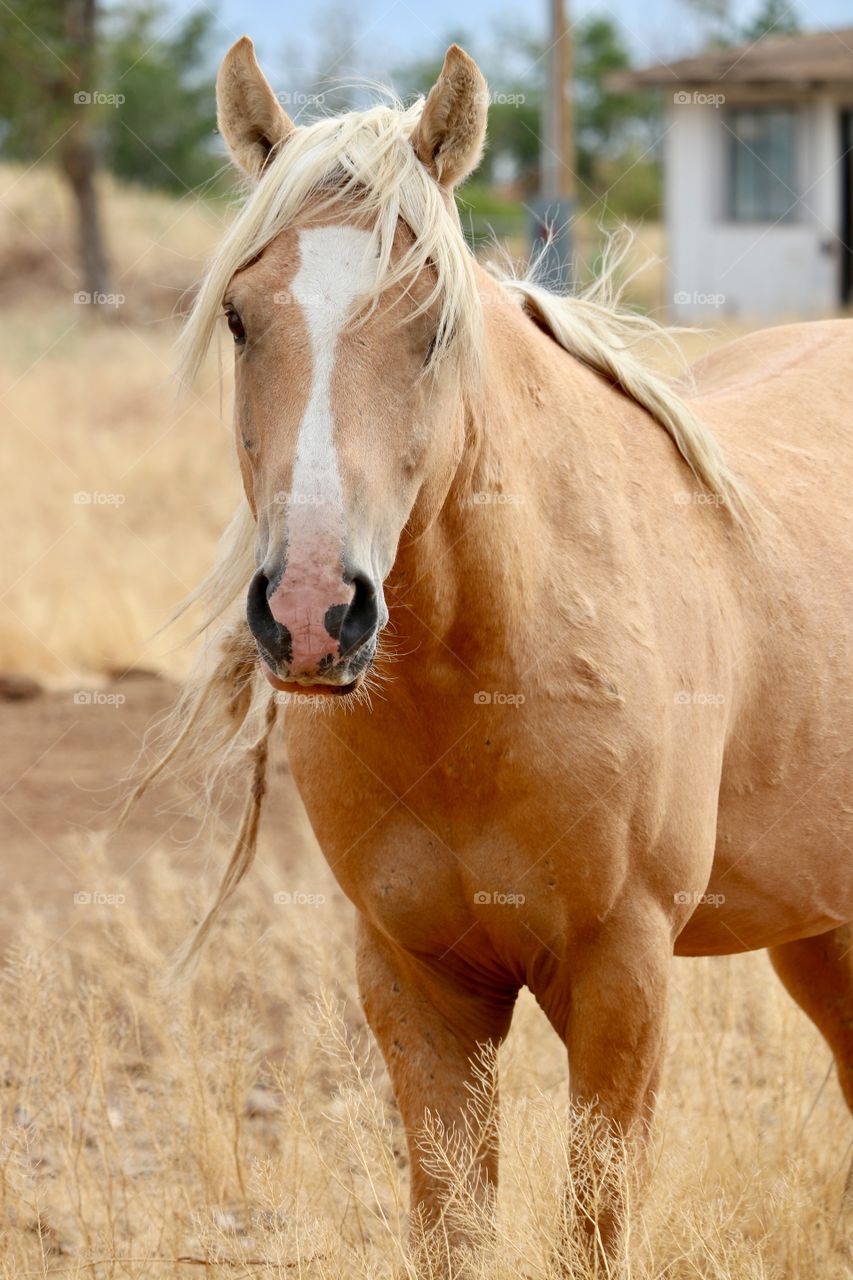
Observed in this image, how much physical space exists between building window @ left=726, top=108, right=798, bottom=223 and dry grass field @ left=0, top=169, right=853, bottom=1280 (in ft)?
57.7

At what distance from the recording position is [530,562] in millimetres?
2590

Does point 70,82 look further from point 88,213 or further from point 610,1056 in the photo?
point 610,1056

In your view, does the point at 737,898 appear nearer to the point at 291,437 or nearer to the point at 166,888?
the point at 291,437

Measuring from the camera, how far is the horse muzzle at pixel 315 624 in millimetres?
2068

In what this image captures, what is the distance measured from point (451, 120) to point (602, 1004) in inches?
60.2

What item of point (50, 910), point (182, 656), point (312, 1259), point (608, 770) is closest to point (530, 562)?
point (608, 770)

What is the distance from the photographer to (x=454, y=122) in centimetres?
244

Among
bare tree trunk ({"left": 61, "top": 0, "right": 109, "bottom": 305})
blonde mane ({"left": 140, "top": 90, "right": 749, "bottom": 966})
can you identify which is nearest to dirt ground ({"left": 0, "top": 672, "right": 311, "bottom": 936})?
blonde mane ({"left": 140, "top": 90, "right": 749, "bottom": 966})

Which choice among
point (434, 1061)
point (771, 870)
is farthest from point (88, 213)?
point (434, 1061)
